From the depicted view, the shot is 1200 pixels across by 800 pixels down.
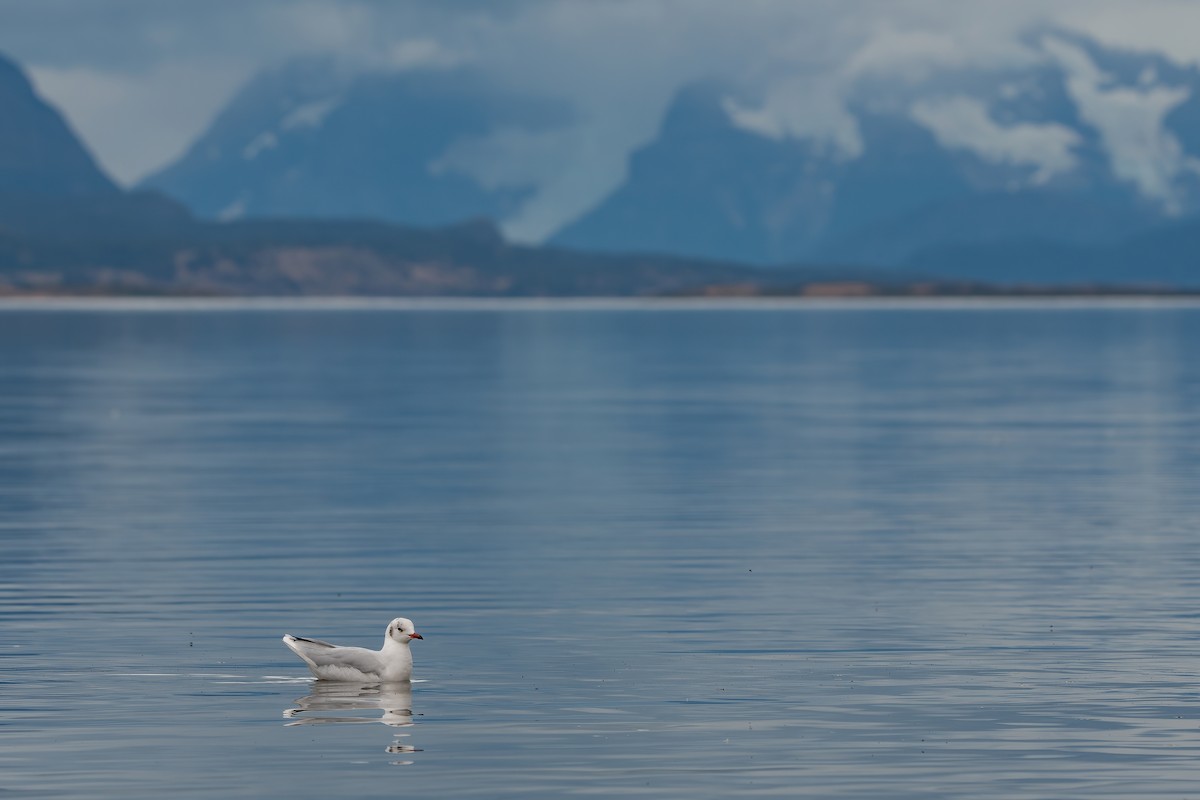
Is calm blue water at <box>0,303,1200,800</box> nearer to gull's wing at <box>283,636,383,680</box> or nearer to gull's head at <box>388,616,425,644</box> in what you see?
gull's wing at <box>283,636,383,680</box>

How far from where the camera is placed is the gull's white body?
24.9 m

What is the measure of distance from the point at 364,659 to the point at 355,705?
640 millimetres

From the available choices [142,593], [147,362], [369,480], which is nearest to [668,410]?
[369,480]

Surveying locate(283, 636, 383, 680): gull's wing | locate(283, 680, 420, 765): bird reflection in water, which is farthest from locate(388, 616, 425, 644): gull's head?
locate(283, 680, 420, 765): bird reflection in water

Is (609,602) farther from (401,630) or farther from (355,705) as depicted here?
(355,705)

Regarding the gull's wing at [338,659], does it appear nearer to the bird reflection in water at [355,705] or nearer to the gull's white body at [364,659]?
the gull's white body at [364,659]

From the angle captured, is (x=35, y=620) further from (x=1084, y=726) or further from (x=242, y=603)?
(x=1084, y=726)

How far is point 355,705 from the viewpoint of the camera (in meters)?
24.9

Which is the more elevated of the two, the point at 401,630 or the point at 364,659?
the point at 401,630

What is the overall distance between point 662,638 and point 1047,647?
16.6ft

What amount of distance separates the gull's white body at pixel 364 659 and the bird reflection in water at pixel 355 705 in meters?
0.13

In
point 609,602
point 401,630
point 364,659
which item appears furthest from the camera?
point 609,602

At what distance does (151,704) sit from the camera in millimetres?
24734

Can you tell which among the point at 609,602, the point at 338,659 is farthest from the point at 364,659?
the point at 609,602
